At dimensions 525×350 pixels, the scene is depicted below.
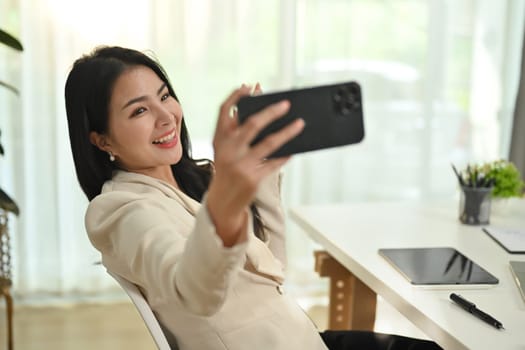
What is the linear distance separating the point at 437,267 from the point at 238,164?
2.79 feet

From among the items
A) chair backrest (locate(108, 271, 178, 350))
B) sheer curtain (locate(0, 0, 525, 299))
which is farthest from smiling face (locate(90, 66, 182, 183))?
sheer curtain (locate(0, 0, 525, 299))

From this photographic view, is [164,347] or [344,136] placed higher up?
[344,136]

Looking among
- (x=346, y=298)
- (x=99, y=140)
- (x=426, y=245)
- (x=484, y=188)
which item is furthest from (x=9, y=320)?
(x=484, y=188)

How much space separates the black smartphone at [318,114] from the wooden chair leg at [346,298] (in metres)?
1.08

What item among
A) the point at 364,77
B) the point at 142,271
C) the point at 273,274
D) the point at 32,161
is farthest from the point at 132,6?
the point at 142,271

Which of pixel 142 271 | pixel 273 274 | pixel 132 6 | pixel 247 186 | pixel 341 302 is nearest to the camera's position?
pixel 247 186

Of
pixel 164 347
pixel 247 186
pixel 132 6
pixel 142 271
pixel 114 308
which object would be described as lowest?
pixel 114 308

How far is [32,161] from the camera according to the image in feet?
9.89

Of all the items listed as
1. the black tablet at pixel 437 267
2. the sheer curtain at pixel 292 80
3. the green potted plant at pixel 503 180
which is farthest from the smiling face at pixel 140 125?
the sheer curtain at pixel 292 80

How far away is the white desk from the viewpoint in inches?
48.4

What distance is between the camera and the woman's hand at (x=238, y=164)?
819 mm

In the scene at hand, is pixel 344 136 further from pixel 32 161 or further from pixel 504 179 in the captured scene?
pixel 32 161

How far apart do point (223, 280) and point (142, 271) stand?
19 centimetres

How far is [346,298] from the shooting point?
2.17 m
